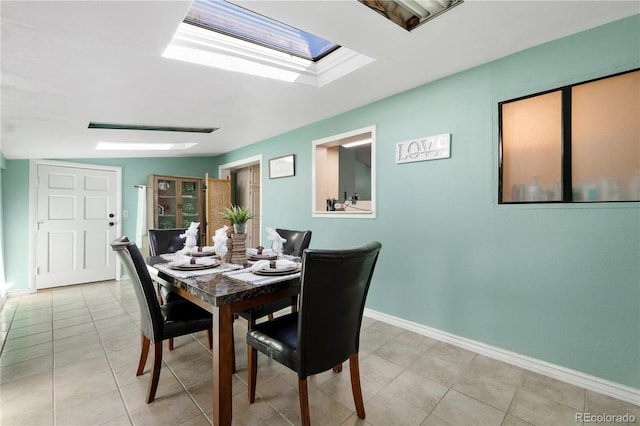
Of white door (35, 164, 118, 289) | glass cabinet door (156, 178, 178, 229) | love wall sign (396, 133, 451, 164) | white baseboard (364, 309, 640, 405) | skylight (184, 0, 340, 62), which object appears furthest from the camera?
glass cabinet door (156, 178, 178, 229)

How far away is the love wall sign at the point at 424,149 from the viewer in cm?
242

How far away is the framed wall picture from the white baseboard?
8.14 ft

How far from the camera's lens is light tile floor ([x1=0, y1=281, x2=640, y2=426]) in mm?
1516

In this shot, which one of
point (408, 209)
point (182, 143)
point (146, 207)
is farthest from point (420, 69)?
point (146, 207)

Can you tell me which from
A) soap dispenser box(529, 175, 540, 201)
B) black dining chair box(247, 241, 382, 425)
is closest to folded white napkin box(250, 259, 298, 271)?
black dining chair box(247, 241, 382, 425)

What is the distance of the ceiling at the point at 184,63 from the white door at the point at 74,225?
127 cm

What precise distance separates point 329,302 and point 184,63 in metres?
1.89

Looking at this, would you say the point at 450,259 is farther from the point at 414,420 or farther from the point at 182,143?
the point at 182,143

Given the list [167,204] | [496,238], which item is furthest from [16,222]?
[496,238]

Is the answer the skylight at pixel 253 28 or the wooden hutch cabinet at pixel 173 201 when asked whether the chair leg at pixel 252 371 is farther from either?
the wooden hutch cabinet at pixel 173 201

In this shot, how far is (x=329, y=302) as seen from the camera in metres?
1.29

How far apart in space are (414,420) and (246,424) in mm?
917

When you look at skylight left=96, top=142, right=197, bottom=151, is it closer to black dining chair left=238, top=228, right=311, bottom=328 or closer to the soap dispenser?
black dining chair left=238, top=228, right=311, bottom=328

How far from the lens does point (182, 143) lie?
4281mm
